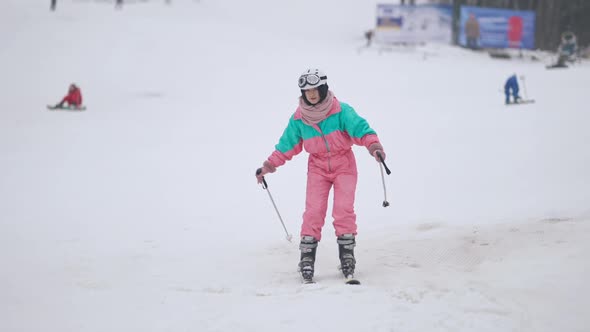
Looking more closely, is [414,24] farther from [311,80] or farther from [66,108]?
[311,80]

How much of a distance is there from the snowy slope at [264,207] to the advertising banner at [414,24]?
23.7 ft

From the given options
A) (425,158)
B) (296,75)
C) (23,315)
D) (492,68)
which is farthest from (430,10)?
(23,315)

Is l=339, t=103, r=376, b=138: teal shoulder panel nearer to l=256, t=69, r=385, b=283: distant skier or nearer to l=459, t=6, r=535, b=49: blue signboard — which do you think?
l=256, t=69, r=385, b=283: distant skier

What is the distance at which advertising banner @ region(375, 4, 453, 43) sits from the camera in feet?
98.7

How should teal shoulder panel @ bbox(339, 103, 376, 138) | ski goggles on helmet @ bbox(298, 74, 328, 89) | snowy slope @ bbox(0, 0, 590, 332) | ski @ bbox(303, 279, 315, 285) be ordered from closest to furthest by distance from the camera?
snowy slope @ bbox(0, 0, 590, 332) → ski @ bbox(303, 279, 315, 285) → ski goggles on helmet @ bbox(298, 74, 328, 89) → teal shoulder panel @ bbox(339, 103, 376, 138)

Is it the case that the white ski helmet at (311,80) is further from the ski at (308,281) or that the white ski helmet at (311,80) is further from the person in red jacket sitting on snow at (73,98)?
the person in red jacket sitting on snow at (73,98)

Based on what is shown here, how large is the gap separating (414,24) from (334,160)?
27.0 meters

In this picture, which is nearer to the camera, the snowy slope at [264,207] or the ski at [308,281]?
the snowy slope at [264,207]

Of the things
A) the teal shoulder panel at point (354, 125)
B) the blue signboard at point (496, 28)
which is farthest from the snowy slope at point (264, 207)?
the blue signboard at point (496, 28)

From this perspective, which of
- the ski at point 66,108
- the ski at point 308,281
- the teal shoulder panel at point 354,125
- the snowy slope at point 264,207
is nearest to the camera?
the snowy slope at point 264,207

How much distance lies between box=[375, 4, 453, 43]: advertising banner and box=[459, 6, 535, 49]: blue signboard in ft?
3.13

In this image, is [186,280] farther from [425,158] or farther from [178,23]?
[178,23]

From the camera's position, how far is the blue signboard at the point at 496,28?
101 feet

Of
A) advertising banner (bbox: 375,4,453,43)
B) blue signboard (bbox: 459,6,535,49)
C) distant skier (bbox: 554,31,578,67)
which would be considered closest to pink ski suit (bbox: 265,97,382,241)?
distant skier (bbox: 554,31,578,67)
